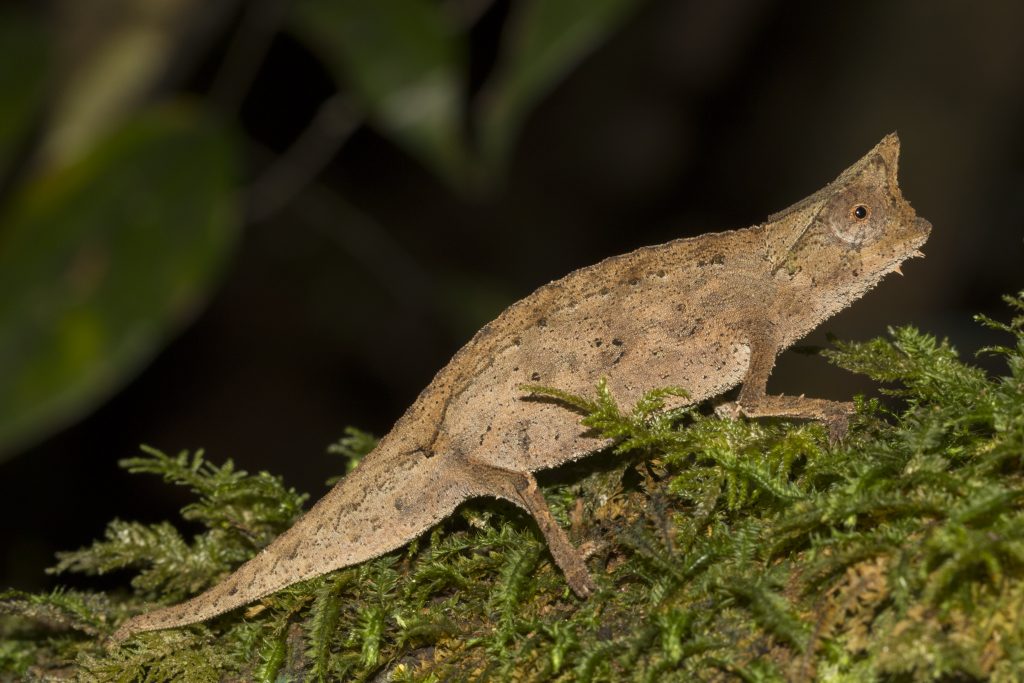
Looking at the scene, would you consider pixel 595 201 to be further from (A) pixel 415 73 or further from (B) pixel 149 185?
(B) pixel 149 185

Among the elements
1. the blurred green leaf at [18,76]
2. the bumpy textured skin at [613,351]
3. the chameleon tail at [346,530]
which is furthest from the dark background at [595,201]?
the blurred green leaf at [18,76]

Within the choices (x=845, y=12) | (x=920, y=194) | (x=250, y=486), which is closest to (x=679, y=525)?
(x=250, y=486)

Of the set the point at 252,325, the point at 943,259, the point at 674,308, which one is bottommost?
the point at 674,308

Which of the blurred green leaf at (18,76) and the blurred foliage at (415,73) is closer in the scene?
the blurred green leaf at (18,76)

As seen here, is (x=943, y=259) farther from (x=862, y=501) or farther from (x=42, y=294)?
(x=42, y=294)

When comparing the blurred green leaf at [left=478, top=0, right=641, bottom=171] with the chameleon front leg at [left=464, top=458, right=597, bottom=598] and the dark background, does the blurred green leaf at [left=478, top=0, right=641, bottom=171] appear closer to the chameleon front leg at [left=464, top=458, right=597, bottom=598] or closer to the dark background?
the chameleon front leg at [left=464, top=458, right=597, bottom=598]

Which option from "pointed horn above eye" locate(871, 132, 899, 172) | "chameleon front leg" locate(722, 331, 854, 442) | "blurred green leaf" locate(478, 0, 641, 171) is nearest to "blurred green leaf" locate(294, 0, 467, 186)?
"blurred green leaf" locate(478, 0, 641, 171)

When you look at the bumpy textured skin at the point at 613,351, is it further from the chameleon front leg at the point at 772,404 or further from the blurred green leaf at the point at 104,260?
the blurred green leaf at the point at 104,260
